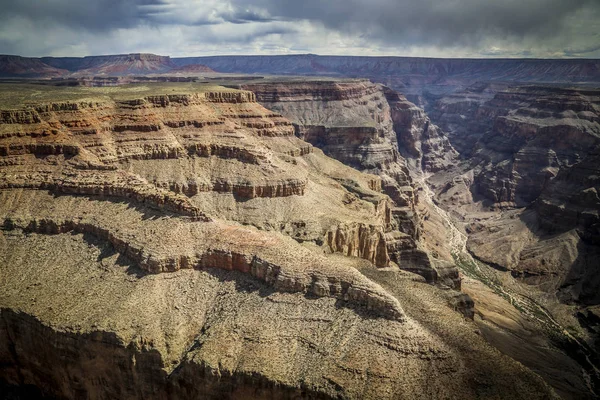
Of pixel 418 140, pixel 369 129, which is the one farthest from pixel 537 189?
pixel 418 140

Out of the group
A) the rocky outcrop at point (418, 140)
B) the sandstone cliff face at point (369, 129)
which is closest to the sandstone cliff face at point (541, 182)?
the rocky outcrop at point (418, 140)

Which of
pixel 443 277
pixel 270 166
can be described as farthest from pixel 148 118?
pixel 443 277

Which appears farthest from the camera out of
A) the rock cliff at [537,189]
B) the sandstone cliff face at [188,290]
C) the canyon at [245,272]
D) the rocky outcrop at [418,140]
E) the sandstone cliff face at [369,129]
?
the rocky outcrop at [418,140]

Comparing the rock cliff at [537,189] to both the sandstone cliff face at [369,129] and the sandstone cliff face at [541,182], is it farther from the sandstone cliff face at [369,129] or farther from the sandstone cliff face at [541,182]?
the sandstone cliff face at [369,129]

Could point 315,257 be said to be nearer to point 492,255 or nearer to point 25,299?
point 25,299

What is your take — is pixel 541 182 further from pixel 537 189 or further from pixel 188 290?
pixel 188 290

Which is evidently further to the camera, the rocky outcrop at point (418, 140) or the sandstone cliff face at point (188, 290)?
the rocky outcrop at point (418, 140)
